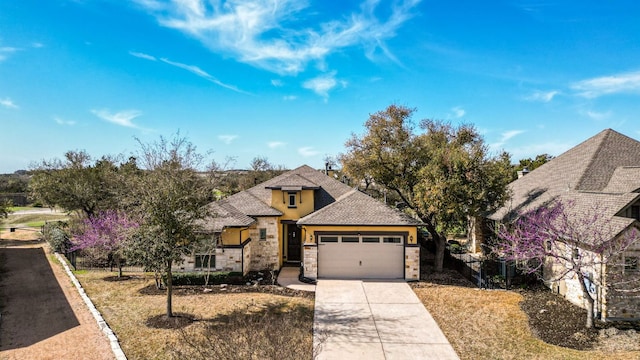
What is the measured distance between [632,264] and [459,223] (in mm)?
6874

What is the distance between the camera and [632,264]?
12.5m

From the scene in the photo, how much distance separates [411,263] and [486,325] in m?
5.84

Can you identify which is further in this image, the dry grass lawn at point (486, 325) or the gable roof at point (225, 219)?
the gable roof at point (225, 219)

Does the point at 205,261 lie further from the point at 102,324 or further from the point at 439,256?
the point at 439,256

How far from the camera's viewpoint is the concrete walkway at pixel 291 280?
1714cm

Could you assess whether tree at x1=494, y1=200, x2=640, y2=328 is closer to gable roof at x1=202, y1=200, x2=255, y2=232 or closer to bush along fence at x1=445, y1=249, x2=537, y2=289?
bush along fence at x1=445, y1=249, x2=537, y2=289

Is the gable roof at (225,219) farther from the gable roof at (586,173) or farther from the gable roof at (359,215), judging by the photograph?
the gable roof at (586,173)

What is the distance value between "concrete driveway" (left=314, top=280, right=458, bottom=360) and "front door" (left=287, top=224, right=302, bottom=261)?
5062 millimetres

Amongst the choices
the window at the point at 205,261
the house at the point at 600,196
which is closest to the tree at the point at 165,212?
the window at the point at 205,261

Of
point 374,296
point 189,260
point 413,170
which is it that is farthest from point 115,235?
point 413,170

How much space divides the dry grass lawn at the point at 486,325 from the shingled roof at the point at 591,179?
5348 mm

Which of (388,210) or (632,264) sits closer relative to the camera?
(632,264)

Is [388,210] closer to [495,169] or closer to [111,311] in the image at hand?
[495,169]

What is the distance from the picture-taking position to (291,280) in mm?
18391
